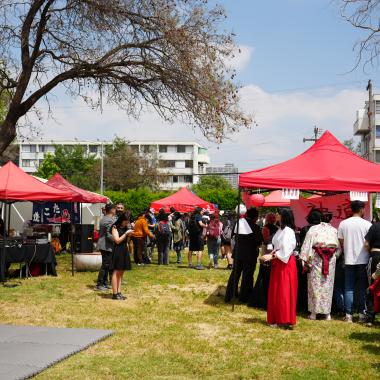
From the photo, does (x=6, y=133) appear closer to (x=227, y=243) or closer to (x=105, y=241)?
(x=105, y=241)

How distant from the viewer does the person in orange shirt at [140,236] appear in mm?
17422

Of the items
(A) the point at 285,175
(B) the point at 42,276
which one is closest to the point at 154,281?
(B) the point at 42,276

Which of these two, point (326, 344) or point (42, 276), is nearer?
point (326, 344)

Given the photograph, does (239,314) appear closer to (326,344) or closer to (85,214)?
(326,344)

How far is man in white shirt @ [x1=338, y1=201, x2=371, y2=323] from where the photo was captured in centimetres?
895

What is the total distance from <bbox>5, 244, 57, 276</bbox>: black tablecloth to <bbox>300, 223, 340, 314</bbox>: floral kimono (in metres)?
7.15

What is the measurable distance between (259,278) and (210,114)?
732 cm

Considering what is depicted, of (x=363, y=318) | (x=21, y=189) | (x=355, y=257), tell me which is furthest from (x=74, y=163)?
(x=363, y=318)

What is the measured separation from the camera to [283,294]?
27.0 ft

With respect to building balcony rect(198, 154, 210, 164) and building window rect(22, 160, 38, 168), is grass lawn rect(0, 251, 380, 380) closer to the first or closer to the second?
building balcony rect(198, 154, 210, 164)

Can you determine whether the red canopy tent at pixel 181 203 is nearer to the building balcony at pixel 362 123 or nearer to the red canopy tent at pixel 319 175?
the red canopy tent at pixel 319 175

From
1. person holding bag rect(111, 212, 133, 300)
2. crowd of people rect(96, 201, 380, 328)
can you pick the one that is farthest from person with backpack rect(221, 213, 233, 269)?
person holding bag rect(111, 212, 133, 300)

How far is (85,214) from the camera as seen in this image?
35000 millimetres

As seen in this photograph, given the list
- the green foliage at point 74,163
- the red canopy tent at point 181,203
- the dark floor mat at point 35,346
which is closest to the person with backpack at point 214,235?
the dark floor mat at point 35,346
